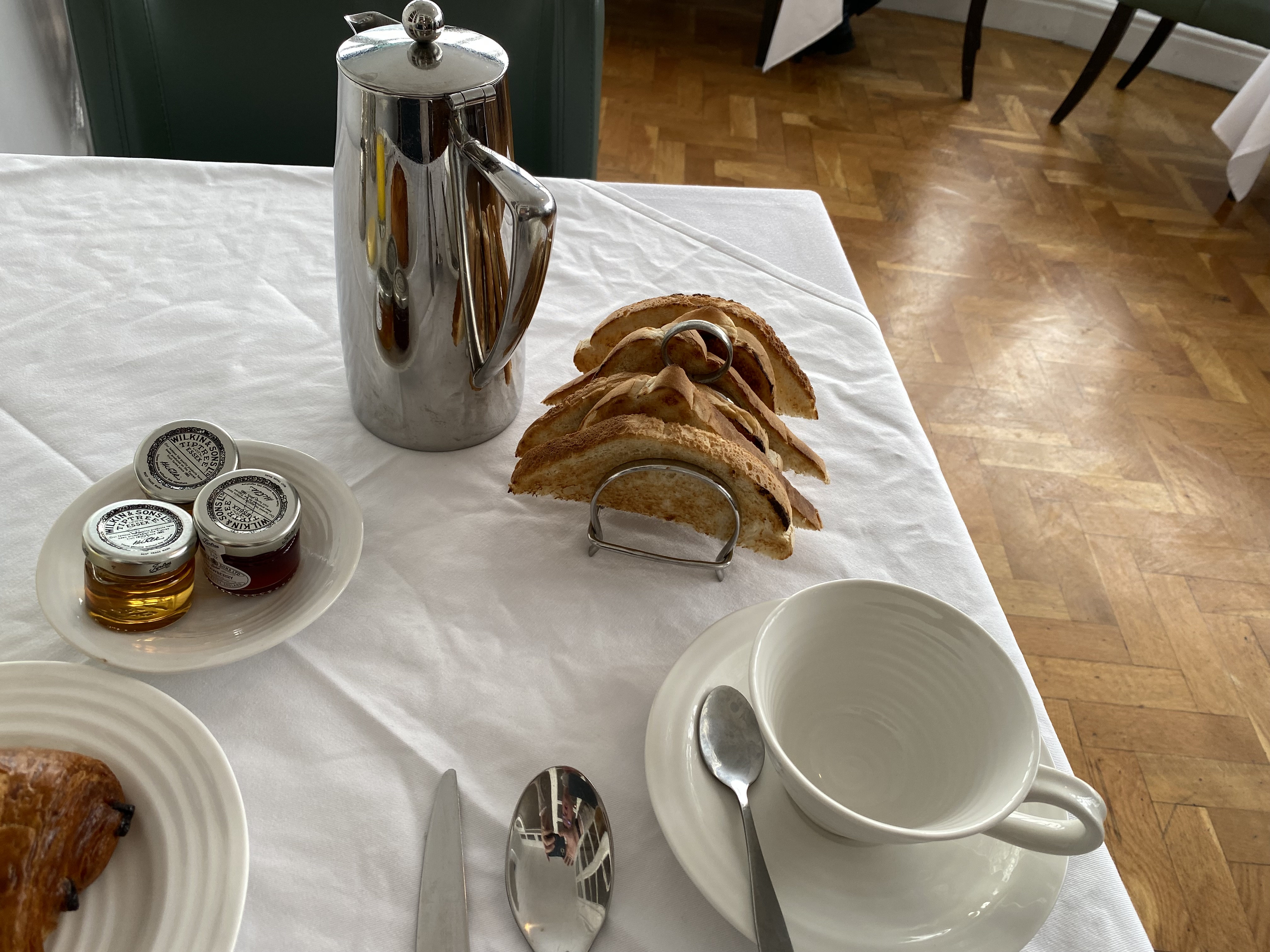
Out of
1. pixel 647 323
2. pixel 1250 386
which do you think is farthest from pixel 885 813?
pixel 1250 386

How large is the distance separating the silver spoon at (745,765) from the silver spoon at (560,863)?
2.3 inches

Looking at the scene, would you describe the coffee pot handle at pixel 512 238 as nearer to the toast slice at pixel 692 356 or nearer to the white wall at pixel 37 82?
the toast slice at pixel 692 356

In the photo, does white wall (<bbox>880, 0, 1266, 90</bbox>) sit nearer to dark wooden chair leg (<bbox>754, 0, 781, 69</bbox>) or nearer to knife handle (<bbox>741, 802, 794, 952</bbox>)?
dark wooden chair leg (<bbox>754, 0, 781, 69</bbox>)

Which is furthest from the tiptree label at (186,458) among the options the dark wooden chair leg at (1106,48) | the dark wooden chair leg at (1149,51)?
the dark wooden chair leg at (1149,51)

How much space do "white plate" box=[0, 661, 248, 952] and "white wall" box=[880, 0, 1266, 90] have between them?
3.53 meters

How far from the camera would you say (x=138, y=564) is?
39cm

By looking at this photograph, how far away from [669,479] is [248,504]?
8.6 inches

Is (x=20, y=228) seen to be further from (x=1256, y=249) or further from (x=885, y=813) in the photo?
(x=1256, y=249)

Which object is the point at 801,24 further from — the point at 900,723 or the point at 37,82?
the point at 900,723

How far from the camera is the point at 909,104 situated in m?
2.85

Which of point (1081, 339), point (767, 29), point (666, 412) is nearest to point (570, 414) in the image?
point (666, 412)

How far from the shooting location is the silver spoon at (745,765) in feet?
1.16

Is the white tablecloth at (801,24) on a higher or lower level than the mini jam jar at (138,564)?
lower

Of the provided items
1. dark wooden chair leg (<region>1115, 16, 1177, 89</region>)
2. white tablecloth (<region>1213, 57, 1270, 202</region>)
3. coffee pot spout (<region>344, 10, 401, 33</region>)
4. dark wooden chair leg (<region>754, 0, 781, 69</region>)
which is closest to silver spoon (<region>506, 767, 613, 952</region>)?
coffee pot spout (<region>344, 10, 401, 33</region>)
